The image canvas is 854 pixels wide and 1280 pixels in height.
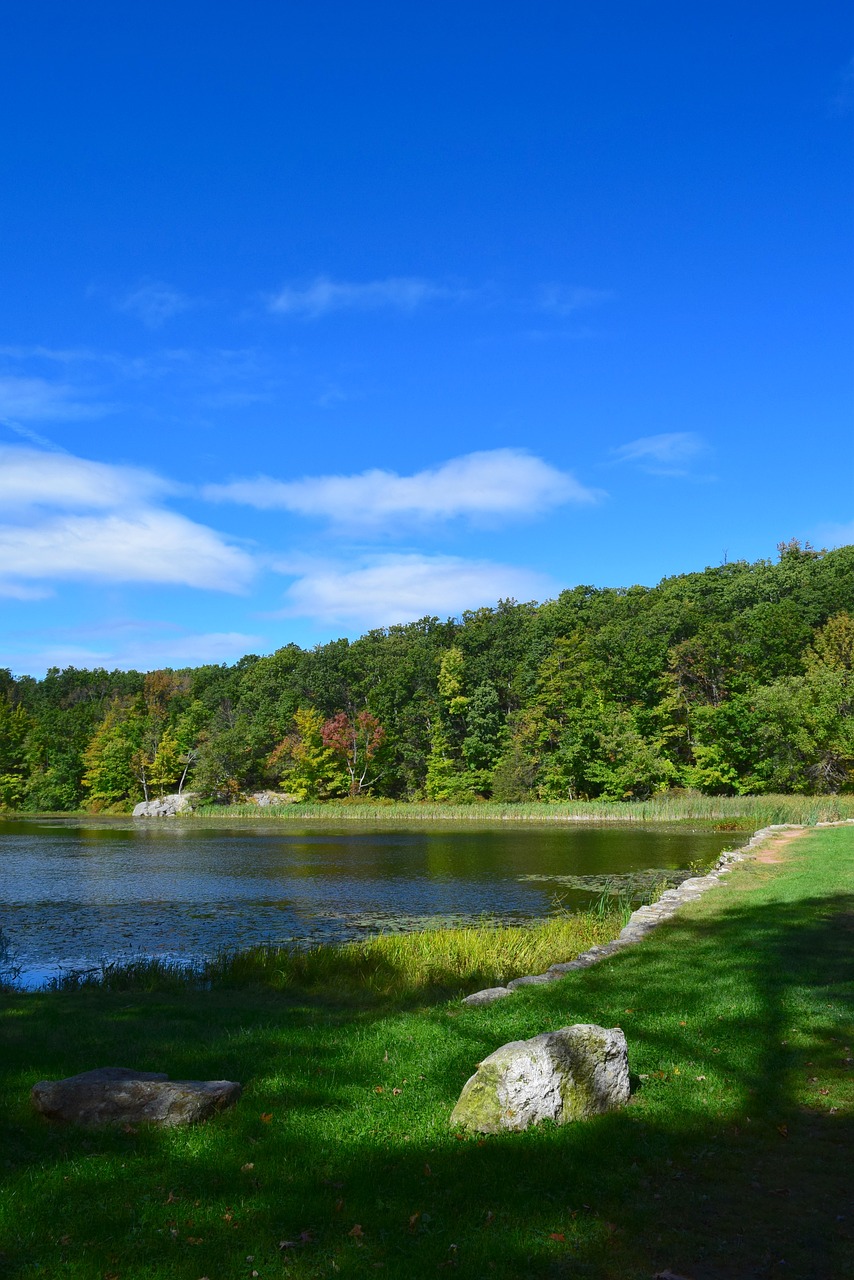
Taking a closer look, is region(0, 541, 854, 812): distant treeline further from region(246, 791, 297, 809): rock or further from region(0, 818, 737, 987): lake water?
region(0, 818, 737, 987): lake water

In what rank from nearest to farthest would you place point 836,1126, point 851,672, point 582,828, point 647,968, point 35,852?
point 836,1126, point 647,968, point 35,852, point 582,828, point 851,672

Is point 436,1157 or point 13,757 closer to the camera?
point 436,1157

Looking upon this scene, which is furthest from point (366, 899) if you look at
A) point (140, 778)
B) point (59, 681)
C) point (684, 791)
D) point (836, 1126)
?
point (59, 681)

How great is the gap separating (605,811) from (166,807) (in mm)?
40146

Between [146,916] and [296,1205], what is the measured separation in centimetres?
1587

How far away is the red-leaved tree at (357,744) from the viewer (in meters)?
75.1

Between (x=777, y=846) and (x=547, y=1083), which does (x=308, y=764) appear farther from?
(x=547, y=1083)

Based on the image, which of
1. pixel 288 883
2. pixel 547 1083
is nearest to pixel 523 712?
pixel 288 883

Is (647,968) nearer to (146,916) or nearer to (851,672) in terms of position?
(146,916)

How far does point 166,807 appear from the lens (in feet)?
231

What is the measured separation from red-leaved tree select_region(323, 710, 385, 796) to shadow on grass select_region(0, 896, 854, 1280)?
222 feet

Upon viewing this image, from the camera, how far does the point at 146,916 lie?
744 inches

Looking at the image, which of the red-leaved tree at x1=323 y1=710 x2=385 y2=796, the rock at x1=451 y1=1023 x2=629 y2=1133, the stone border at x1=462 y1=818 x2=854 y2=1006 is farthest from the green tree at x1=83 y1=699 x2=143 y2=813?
the rock at x1=451 y1=1023 x2=629 y2=1133

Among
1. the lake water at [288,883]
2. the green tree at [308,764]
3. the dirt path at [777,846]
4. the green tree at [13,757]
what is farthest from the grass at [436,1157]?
the green tree at [13,757]
